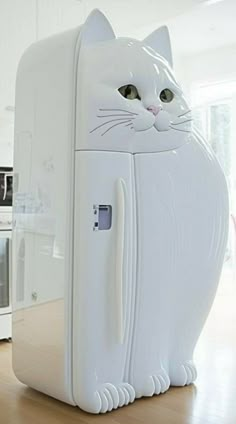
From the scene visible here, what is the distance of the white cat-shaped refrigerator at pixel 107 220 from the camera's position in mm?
2492

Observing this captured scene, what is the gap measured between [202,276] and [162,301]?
28 cm

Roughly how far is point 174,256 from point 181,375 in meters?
0.65

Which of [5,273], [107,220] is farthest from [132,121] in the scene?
[5,273]

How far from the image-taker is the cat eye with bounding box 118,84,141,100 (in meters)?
2.55

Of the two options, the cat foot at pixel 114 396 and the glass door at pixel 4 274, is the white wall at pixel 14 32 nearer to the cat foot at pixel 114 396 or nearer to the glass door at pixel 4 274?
the glass door at pixel 4 274

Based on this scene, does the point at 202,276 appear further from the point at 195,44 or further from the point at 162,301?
the point at 195,44

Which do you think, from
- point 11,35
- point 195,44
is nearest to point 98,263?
point 11,35

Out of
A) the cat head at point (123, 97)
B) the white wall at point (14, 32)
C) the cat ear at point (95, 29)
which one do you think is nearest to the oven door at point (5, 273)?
the white wall at point (14, 32)

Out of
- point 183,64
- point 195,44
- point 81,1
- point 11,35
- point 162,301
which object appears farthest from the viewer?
point 183,64

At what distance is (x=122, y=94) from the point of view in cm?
254

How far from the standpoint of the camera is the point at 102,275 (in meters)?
2.52

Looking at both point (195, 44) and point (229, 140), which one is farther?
point (229, 140)

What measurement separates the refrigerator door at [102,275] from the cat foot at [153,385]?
0.13 m

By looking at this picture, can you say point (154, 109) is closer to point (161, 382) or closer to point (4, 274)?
point (161, 382)
